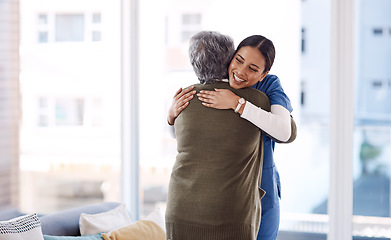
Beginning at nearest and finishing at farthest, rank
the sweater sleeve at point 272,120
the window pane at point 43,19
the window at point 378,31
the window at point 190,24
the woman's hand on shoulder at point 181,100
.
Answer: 1. the sweater sleeve at point 272,120
2. the woman's hand on shoulder at point 181,100
3. the window at point 378,31
4. the window at point 190,24
5. the window pane at point 43,19

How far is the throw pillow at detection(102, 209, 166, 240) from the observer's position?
246 centimetres

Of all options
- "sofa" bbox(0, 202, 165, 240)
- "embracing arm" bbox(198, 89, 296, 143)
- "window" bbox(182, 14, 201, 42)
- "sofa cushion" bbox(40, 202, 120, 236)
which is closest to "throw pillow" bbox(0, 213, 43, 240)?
"sofa" bbox(0, 202, 165, 240)

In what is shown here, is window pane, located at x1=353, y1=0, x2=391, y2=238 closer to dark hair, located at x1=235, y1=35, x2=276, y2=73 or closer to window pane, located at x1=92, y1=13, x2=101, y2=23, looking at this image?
dark hair, located at x1=235, y1=35, x2=276, y2=73

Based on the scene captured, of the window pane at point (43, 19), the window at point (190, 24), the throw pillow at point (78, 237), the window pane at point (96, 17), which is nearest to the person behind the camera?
the throw pillow at point (78, 237)

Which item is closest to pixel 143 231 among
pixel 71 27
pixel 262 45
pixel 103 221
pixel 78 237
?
pixel 103 221

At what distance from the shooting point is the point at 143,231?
8.34 feet

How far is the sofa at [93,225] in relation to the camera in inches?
90.2

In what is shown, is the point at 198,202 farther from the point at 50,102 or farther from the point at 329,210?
the point at 50,102

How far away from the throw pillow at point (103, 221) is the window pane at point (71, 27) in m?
1.52

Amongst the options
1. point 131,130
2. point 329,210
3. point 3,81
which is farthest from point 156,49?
point 329,210

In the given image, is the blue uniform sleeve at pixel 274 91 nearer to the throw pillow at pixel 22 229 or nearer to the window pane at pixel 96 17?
the throw pillow at pixel 22 229

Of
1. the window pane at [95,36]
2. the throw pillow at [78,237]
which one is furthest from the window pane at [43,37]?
the throw pillow at [78,237]

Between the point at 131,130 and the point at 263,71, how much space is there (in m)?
1.91

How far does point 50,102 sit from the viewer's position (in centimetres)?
383
